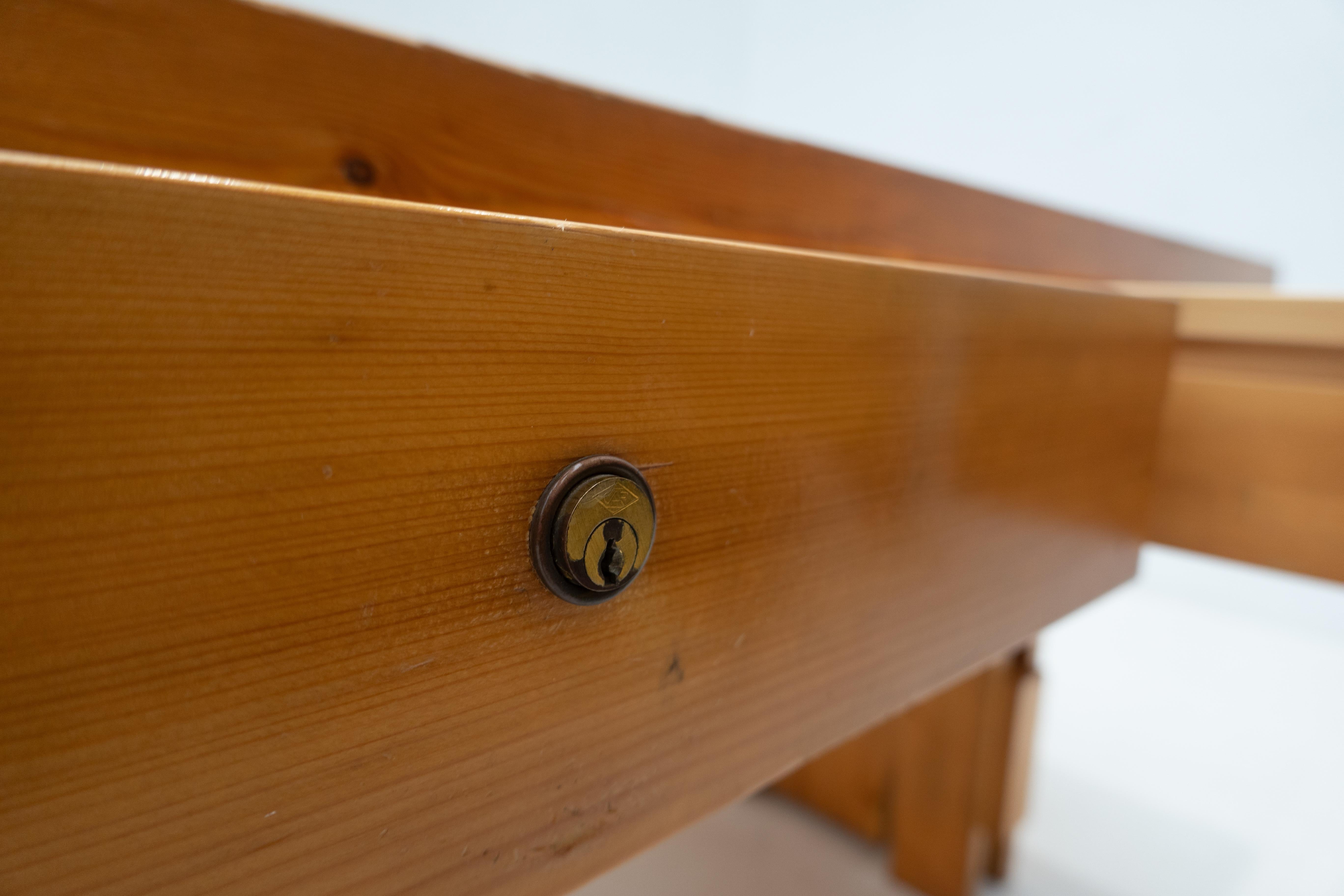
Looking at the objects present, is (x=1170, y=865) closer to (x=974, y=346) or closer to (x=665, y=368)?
(x=974, y=346)

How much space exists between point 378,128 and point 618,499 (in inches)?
9.4

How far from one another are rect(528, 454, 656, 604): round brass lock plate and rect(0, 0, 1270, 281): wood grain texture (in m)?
0.22

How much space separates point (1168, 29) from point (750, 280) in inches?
74.2

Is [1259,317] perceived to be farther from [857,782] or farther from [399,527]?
[857,782]

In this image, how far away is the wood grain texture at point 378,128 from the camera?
0.28 m

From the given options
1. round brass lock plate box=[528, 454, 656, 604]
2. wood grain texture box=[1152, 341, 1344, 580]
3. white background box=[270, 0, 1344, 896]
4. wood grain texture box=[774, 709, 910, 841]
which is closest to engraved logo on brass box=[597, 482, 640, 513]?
round brass lock plate box=[528, 454, 656, 604]

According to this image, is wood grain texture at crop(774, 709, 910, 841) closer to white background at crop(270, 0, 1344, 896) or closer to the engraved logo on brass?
white background at crop(270, 0, 1344, 896)

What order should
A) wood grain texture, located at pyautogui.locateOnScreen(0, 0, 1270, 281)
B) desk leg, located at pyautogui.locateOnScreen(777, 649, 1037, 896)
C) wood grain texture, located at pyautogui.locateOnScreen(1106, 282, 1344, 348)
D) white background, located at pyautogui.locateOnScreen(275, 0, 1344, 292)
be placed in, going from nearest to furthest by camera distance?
wood grain texture, located at pyautogui.locateOnScreen(0, 0, 1270, 281)
wood grain texture, located at pyautogui.locateOnScreen(1106, 282, 1344, 348)
desk leg, located at pyautogui.locateOnScreen(777, 649, 1037, 896)
white background, located at pyautogui.locateOnScreen(275, 0, 1344, 292)

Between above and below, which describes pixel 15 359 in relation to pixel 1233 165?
below

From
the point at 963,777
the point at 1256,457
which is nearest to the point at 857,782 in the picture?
the point at 963,777

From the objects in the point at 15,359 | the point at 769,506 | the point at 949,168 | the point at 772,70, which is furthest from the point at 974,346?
the point at 772,70

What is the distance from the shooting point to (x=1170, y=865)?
2.69ft

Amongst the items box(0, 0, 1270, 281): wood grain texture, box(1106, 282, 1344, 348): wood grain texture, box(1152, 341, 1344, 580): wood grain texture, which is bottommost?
box(1152, 341, 1344, 580): wood grain texture

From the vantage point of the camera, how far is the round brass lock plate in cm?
19
